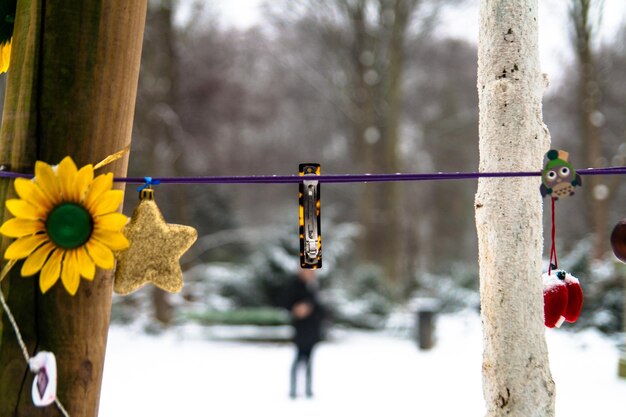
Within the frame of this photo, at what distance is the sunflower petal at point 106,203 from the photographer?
138cm

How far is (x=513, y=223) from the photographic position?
6.32ft

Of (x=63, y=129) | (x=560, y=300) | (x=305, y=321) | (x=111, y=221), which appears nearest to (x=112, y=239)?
(x=111, y=221)

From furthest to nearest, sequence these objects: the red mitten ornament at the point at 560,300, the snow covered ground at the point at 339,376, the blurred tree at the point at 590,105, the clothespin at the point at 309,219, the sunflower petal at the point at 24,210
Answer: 1. the blurred tree at the point at 590,105
2. the snow covered ground at the point at 339,376
3. the red mitten ornament at the point at 560,300
4. the clothespin at the point at 309,219
5. the sunflower petal at the point at 24,210

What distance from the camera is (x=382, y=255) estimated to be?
1359cm

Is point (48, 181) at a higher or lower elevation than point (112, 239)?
higher

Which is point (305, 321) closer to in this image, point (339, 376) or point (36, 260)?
point (339, 376)

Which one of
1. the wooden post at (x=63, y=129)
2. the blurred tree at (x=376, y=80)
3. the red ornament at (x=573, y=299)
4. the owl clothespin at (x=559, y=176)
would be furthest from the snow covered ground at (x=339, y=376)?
the wooden post at (x=63, y=129)

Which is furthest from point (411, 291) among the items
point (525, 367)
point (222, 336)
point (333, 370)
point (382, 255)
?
point (525, 367)

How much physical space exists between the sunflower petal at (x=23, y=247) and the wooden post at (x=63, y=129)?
8 centimetres

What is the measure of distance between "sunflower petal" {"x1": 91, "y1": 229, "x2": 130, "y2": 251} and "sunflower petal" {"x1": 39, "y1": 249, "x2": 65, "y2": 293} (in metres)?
0.09

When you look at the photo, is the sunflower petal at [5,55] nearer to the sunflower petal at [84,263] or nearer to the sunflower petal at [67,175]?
the sunflower petal at [67,175]

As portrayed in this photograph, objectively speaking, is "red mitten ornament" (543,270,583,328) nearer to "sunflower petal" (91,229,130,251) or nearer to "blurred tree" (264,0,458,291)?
"sunflower petal" (91,229,130,251)

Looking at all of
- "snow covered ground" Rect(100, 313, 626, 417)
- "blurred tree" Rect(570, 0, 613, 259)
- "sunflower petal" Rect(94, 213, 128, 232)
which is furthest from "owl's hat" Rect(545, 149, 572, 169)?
"blurred tree" Rect(570, 0, 613, 259)

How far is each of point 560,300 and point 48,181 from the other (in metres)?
1.59
